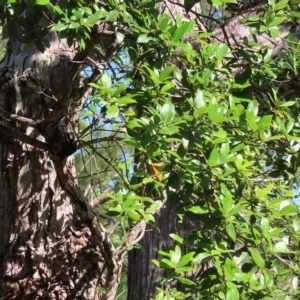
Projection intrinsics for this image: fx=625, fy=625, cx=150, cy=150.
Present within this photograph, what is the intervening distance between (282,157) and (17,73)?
99 centimetres

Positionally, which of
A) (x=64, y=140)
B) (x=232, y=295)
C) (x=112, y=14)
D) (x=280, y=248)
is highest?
(x=112, y=14)

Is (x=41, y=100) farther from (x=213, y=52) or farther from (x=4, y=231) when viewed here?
(x=213, y=52)

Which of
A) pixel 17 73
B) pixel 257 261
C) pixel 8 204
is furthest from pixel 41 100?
pixel 257 261

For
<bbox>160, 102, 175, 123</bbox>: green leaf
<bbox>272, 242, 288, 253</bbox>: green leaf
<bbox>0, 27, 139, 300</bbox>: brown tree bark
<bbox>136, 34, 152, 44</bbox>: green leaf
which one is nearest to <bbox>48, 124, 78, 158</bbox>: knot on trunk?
<bbox>0, 27, 139, 300</bbox>: brown tree bark

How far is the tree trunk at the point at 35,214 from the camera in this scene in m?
2.07

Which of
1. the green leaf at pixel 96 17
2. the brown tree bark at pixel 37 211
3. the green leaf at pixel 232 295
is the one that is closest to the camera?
the green leaf at pixel 232 295

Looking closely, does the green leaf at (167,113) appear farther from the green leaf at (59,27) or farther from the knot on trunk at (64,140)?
the knot on trunk at (64,140)

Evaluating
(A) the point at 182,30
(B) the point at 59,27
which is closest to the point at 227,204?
(A) the point at 182,30

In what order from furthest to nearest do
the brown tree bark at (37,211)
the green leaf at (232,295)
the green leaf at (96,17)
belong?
Answer: the brown tree bark at (37,211), the green leaf at (96,17), the green leaf at (232,295)

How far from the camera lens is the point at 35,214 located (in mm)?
2109

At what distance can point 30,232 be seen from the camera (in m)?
2.10

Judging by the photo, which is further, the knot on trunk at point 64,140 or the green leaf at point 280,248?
the knot on trunk at point 64,140

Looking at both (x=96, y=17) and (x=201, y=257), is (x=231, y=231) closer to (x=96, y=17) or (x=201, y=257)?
(x=201, y=257)

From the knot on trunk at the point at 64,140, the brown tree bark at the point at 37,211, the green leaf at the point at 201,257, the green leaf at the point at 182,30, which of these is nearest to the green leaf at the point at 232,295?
the green leaf at the point at 201,257
